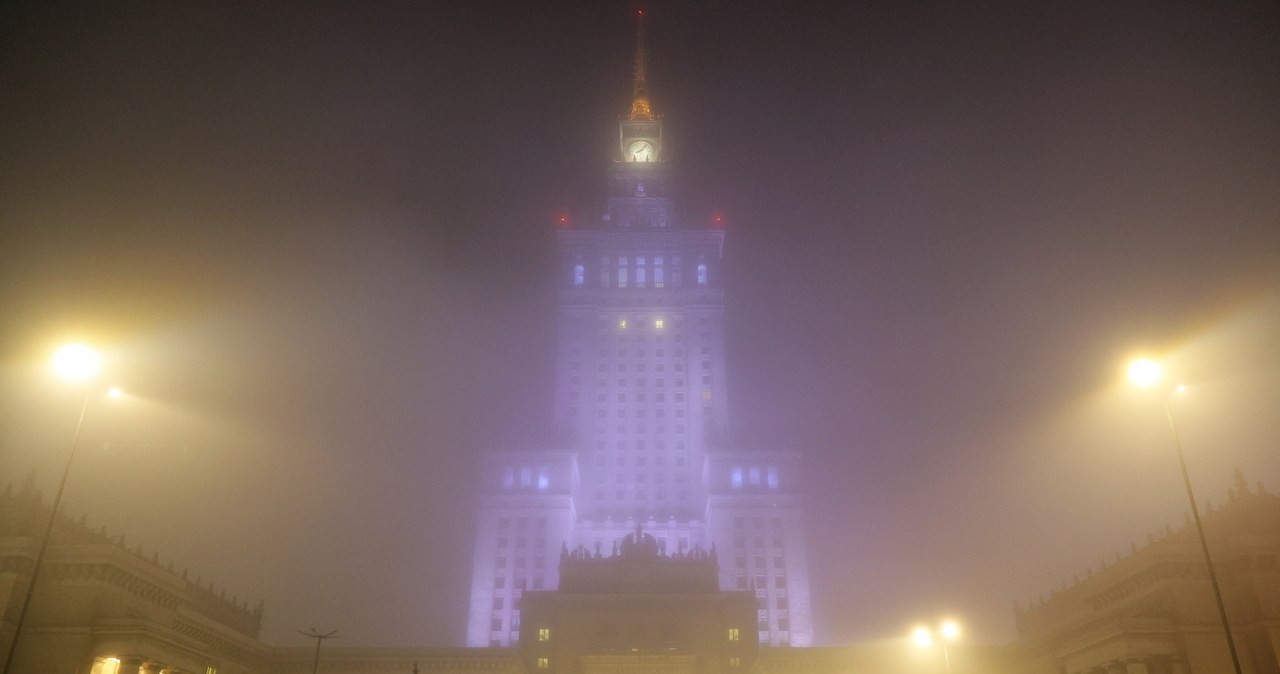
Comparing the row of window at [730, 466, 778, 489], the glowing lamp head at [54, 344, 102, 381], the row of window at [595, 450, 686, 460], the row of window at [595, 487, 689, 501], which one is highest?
the row of window at [595, 450, 686, 460]

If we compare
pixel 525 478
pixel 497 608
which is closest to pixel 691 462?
pixel 525 478

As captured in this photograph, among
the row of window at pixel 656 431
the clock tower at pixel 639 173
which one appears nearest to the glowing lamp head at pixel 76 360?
the row of window at pixel 656 431

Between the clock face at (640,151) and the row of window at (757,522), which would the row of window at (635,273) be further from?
the row of window at (757,522)

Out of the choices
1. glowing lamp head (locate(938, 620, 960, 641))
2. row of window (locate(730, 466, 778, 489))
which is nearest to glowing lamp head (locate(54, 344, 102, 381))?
glowing lamp head (locate(938, 620, 960, 641))

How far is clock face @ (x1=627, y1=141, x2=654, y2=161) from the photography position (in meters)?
135

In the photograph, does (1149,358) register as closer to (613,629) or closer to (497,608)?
(613,629)

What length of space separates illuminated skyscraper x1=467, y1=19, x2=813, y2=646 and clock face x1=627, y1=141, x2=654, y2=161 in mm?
13879

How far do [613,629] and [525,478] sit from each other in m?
35.1

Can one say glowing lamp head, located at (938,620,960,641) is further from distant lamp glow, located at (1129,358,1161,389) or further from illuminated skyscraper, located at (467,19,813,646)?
illuminated skyscraper, located at (467,19,813,646)

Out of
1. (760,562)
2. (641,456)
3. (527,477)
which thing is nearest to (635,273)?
(641,456)

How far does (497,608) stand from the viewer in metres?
94.6

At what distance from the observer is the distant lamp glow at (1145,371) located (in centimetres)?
2477

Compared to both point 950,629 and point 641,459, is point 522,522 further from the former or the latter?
point 950,629

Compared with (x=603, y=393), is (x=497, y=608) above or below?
below
